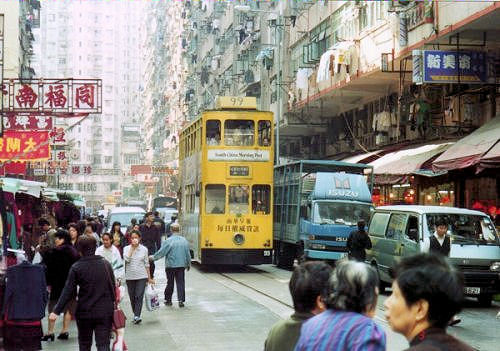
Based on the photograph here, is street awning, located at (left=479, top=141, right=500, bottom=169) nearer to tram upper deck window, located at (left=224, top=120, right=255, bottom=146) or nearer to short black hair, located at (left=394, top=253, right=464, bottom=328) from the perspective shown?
tram upper deck window, located at (left=224, top=120, right=255, bottom=146)

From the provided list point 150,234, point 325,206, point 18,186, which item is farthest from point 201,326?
point 150,234

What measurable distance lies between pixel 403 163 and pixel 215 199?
556 centimetres

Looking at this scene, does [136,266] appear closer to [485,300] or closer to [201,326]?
[201,326]

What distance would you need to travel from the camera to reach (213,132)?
23672 mm

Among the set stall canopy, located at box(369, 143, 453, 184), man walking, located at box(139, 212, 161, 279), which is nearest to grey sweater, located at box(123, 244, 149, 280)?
man walking, located at box(139, 212, 161, 279)

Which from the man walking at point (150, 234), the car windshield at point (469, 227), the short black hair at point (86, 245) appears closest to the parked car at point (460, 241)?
the car windshield at point (469, 227)

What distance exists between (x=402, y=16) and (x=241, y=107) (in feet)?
18.1

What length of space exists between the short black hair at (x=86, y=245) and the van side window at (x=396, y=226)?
9.76 meters

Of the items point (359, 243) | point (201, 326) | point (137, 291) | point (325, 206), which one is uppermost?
point (325, 206)

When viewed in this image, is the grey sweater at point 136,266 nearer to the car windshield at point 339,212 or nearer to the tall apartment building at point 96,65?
the car windshield at point 339,212

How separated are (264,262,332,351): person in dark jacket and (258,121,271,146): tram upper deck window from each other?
63.6ft

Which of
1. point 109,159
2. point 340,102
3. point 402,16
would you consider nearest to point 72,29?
point 109,159

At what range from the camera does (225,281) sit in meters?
21.5

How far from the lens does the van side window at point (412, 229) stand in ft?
54.4
